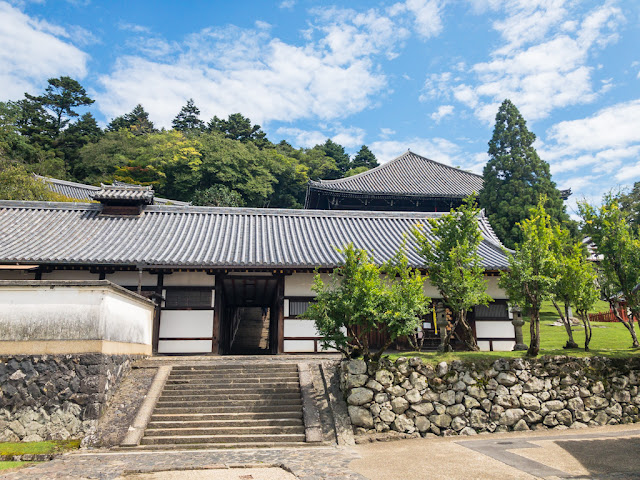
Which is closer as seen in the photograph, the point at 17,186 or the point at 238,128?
the point at 17,186

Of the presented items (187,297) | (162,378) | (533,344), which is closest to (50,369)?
(162,378)

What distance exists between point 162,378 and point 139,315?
238 cm

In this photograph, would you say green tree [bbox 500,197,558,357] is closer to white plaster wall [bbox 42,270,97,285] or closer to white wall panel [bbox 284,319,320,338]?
white wall panel [bbox 284,319,320,338]

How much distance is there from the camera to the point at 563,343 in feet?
56.1

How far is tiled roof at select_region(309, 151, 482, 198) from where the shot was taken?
32375 millimetres

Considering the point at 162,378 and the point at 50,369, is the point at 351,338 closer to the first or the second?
the point at 162,378

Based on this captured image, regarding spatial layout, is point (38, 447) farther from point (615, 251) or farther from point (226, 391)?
point (615, 251)

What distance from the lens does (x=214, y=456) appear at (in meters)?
8.94

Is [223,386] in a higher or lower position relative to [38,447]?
higher

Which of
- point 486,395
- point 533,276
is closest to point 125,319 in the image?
point 486,395

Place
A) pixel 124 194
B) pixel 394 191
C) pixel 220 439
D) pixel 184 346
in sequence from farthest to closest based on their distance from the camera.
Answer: pixel 394 191 < pixel 124 194 < pixel 184 346 < pixel 220 439

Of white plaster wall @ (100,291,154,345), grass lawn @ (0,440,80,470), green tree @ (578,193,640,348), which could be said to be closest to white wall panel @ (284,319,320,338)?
white plaster wall @ (100,291,154,345)

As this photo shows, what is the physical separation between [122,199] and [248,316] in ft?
41.8

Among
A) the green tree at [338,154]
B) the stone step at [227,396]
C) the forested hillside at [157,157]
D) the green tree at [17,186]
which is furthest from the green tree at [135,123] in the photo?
the stone step at [227,396]
